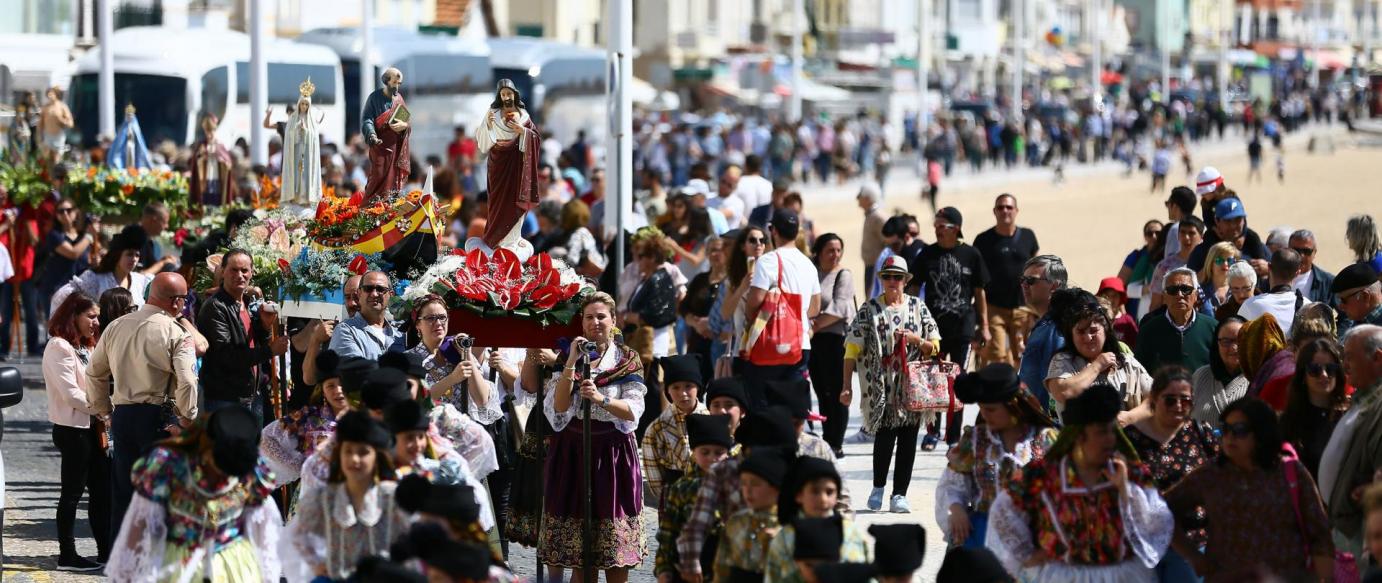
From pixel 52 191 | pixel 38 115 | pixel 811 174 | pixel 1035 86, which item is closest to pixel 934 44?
pixel 1035 86

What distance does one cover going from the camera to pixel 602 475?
9.56 meters

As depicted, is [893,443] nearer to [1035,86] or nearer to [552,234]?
[552,234]

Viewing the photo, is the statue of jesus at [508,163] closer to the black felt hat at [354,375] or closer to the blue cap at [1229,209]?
the black felt hat at [354,375]

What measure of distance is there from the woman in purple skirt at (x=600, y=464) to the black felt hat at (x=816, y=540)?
2.80m

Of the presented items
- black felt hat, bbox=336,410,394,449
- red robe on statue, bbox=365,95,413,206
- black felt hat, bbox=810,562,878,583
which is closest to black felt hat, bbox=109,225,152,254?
red robe on statue, bbox=365,95,413,206

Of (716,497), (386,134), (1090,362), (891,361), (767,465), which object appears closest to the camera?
(767,465)

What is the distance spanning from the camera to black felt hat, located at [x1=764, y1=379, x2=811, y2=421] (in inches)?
415

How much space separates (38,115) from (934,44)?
63.2 meters

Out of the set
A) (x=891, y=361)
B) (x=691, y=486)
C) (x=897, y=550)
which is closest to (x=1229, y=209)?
(x=891, y=361)

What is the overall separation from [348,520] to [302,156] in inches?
276

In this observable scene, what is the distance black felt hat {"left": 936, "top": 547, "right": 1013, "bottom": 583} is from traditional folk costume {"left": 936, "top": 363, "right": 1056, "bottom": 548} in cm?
106

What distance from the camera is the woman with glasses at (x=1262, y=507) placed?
23.6 feet

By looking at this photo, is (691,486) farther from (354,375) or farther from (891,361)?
(891,361)

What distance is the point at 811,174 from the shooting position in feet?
158
